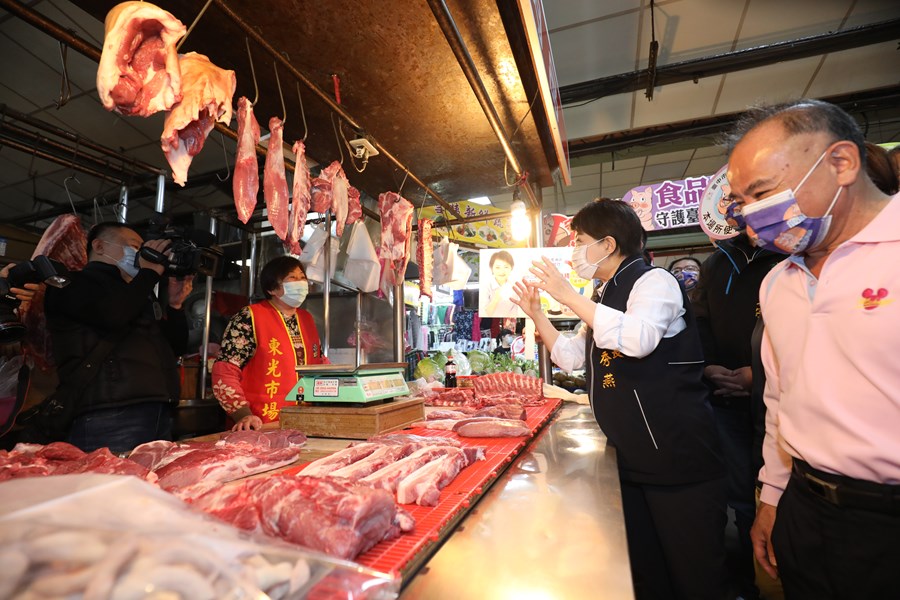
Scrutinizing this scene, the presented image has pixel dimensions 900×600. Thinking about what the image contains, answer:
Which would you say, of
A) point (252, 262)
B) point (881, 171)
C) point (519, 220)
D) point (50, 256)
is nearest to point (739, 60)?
point (519, 220)

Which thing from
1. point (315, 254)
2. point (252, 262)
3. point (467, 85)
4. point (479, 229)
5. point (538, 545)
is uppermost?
point (479, 229)

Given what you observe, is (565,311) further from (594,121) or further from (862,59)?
(862,59)

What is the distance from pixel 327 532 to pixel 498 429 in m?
1.50

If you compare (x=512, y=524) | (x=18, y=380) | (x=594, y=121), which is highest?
(x=594, y=121)

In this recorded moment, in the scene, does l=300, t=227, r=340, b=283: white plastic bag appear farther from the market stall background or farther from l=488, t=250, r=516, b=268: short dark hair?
l=488, t=250, r=516, b=268: short dark hair

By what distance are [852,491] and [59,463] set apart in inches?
116

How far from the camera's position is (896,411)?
1.39 metres

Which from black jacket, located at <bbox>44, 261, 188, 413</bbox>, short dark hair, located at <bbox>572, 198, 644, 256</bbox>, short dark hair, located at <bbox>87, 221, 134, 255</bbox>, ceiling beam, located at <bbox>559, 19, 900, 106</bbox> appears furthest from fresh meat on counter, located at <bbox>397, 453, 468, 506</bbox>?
ceiling beam, located at <bbox>559, 19, 900, 106</bbox>

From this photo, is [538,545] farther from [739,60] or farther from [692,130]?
[692,130]

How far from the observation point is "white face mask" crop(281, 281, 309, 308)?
148 inches

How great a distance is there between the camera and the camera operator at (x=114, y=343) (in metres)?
2.59

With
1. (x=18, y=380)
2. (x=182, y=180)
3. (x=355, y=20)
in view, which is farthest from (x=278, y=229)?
(x=18, y=380)

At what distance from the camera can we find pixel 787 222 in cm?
167

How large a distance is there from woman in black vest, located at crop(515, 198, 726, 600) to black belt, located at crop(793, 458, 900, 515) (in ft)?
2.38
